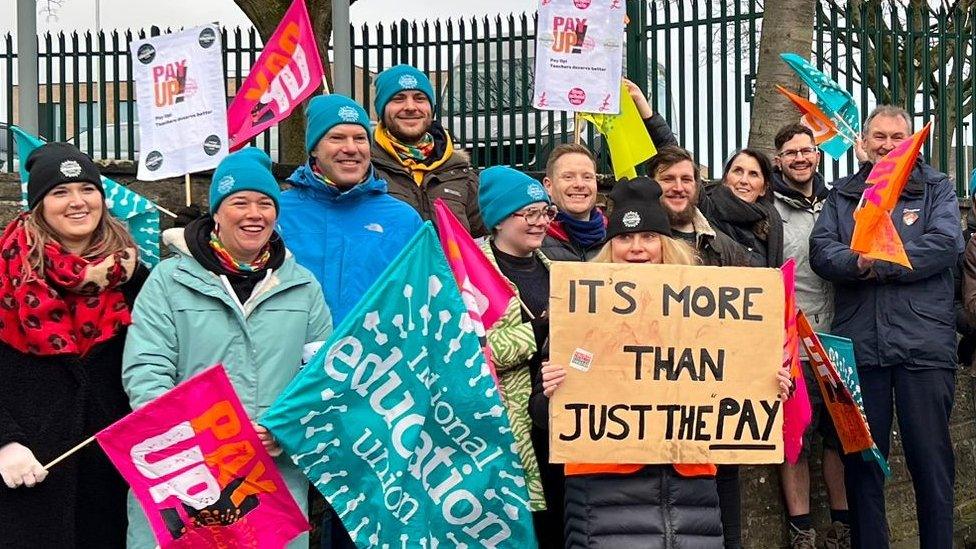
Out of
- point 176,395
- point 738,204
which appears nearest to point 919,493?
point 738,204

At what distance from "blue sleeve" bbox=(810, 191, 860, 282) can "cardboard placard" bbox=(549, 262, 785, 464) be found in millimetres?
1477

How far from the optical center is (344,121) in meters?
5.66

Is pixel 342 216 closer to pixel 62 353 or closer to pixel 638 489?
pixel 62 353

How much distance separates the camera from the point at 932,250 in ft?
20.9

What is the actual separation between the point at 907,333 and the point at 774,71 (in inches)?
143

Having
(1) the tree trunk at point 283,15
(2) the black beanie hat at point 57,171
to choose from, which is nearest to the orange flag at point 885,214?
(2) the black beanie hat at point 57,171

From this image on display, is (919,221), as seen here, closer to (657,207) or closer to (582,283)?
(657,207)

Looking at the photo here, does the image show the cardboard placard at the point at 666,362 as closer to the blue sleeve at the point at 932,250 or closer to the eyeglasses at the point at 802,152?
the blue sleeve at the point at 932,250

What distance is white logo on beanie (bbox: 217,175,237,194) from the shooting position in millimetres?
4977

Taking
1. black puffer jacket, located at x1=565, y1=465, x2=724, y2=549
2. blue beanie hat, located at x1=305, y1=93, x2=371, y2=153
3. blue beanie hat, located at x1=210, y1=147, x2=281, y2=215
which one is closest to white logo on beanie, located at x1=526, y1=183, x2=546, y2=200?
blue beanie hat, located at x1=305, y1=93, x2=371, y2=153

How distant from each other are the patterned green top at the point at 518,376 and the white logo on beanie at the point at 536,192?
0.34 meters

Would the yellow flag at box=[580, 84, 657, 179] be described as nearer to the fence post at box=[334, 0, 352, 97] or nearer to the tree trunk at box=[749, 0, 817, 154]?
the fence post at box=[334, 0, 352, 97]

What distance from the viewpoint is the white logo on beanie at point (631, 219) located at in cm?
514

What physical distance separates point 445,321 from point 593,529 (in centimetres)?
98
